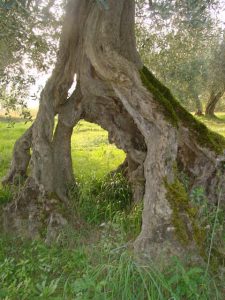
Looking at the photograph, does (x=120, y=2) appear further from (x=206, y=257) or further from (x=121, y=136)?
(x=206, y=257)

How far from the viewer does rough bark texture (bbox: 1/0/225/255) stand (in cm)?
709

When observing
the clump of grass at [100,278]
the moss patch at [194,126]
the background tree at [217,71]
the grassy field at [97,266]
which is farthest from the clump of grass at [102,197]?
the background tree at [217,71]

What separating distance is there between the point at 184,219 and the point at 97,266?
1.66 m

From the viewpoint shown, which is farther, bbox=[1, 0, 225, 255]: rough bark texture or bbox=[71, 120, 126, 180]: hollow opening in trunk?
bbox=[71, 120, 126, 180]: hollow opening in trunk

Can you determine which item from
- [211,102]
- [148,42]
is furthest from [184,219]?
[211,102]

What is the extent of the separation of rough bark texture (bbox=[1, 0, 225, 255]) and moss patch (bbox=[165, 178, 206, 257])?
17mm

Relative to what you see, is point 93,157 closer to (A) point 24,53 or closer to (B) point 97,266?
(A) point 24,53

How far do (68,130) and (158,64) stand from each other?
4148mm

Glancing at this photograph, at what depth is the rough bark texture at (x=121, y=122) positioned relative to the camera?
23.3 ft

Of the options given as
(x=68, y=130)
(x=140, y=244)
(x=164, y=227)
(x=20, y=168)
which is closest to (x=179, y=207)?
(x=164, y=227)

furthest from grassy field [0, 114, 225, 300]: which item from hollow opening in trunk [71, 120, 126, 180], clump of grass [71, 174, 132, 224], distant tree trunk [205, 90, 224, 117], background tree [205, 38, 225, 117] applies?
distant tree trunk [205, 90, 224, 117]

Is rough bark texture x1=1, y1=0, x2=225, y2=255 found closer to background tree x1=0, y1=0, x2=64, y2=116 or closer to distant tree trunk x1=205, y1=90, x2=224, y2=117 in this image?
background tree x1=0, y1=0, x2=64, y2=116

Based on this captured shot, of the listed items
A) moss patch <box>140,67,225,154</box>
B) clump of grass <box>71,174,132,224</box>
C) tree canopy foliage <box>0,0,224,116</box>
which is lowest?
clump of grass <box>71,174,132,224</box>

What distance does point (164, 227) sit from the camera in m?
6.44
